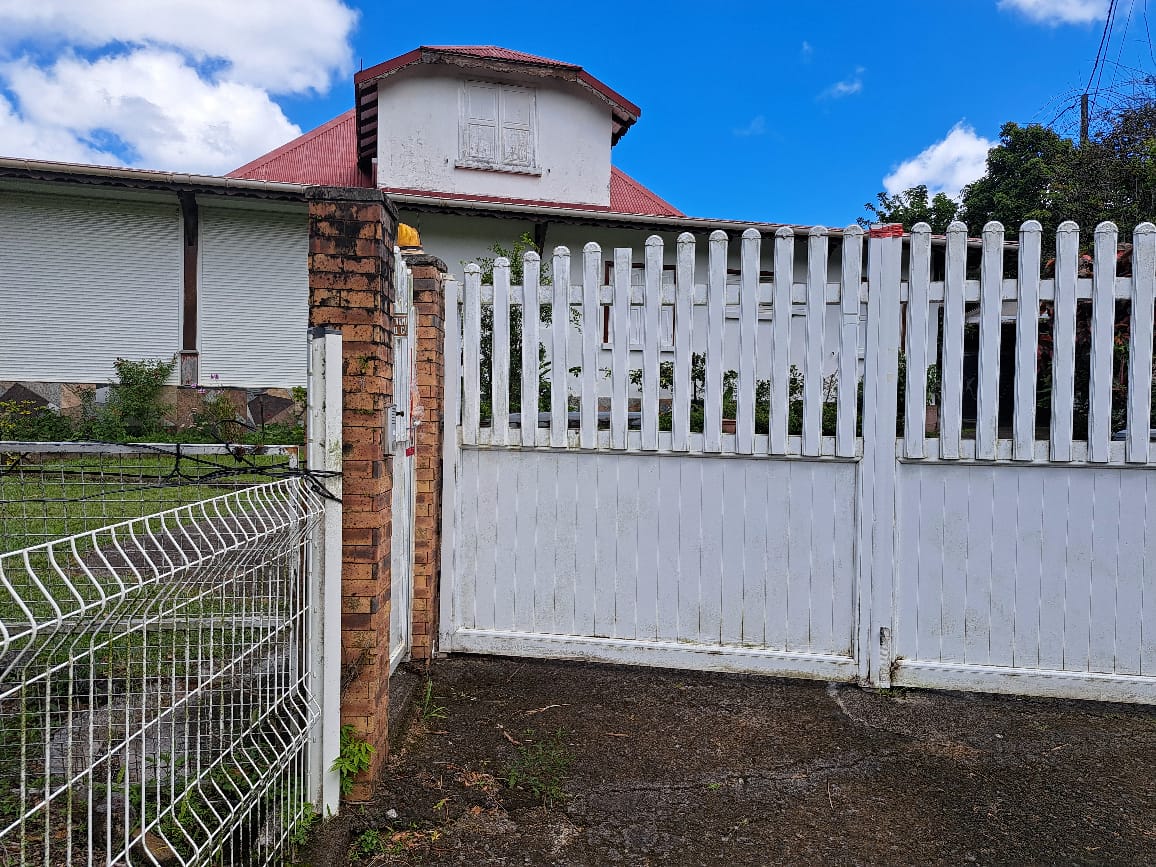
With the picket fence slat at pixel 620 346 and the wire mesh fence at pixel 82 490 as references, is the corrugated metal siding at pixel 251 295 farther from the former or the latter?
the picket fence slat at pixel 620 346

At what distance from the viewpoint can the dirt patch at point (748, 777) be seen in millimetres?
2633

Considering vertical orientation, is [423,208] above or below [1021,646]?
above

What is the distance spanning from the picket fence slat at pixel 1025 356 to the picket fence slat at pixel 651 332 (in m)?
1.80

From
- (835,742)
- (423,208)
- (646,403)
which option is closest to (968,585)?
(835,742)

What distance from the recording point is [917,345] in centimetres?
384

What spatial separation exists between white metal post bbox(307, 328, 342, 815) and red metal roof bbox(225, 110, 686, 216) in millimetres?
10742

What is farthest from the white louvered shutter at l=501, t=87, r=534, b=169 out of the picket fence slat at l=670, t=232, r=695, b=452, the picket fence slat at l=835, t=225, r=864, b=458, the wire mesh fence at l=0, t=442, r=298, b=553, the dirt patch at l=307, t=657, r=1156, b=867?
the dirt patch at l=307, t=657, r=1156, b=867

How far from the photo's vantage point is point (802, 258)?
41.4 ft

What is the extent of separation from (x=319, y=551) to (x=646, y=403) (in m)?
2.01

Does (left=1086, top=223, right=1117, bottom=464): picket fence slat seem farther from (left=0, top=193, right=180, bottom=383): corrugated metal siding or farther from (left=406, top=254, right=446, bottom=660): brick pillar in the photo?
(left=0, top=193, right=180, bottom=383): corrugated metal siding

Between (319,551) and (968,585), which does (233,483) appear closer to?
(319,551)

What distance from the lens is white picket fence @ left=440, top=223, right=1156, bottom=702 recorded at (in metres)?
3.74

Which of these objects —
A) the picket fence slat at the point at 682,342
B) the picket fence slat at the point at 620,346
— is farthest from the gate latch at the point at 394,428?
the picket fence slat at the point at 682,342

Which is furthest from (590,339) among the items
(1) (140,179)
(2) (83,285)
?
(2) (83,285)
